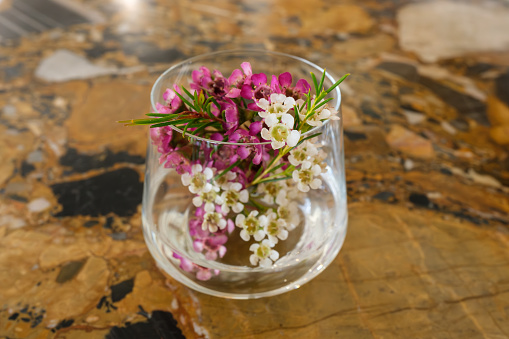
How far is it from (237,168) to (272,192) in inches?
2.6

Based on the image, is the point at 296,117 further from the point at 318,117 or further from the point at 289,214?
the point at 289,214

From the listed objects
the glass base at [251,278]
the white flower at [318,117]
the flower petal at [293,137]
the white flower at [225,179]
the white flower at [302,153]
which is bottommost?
the glass base at [251,278]

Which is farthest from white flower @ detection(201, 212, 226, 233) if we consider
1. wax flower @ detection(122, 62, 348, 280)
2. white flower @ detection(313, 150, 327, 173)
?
white flower @ detection(313, 150, 327, 173)

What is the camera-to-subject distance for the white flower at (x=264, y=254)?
524mm

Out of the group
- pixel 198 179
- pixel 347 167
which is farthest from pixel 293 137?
pixel 347 167

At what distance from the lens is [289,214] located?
0.56 metres

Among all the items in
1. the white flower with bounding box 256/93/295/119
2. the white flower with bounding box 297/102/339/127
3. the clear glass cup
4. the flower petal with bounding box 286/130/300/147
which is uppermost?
the white flower with bounding box 256/93/295/119

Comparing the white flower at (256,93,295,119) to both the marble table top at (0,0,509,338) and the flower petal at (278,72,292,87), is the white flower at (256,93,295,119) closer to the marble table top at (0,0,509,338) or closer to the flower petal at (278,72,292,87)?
the flower petal at (278,72,292,87)

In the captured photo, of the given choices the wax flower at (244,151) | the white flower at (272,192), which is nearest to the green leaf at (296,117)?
the wax flower at (244,151)

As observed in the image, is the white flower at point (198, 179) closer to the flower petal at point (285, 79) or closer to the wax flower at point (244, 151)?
the wax flower at point (244, 151)

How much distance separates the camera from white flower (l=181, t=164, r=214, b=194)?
1.64 ft

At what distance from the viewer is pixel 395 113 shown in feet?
2.82

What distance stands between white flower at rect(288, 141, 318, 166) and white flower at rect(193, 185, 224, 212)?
0.08 metres

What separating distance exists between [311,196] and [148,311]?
236 millimetres
